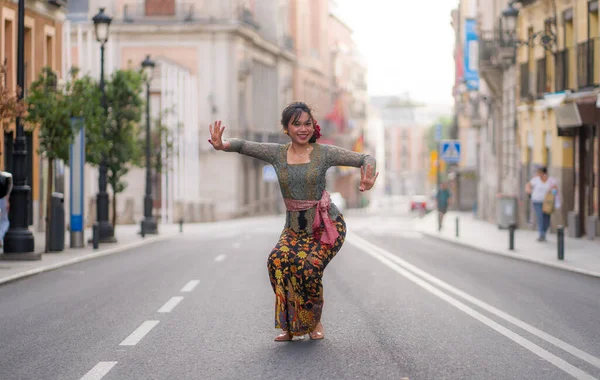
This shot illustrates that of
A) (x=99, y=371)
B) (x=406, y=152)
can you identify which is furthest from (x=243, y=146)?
(x=406, y=152)

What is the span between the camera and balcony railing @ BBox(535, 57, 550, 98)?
3329 cm

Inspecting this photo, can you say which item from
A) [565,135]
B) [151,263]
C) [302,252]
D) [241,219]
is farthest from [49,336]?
[241,219]

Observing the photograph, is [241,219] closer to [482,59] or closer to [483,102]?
[483,102]

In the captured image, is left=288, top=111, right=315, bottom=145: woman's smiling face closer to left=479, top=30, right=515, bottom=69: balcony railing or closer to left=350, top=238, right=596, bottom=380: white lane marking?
left=350, top=238, right=596, bottom=380: white lane marking

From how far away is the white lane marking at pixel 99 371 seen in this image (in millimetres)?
7258

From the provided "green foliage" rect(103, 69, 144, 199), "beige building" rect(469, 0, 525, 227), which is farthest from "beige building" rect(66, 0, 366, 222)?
"green foliage" rect(103, 69, 144, 199)

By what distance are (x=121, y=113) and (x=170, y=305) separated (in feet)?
57.5

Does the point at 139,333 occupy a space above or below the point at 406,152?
below

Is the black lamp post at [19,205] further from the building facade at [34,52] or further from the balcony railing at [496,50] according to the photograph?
the balcony railing at [496,50]

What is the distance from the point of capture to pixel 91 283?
15430 mm

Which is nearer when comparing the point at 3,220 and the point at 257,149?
the point at 257,149

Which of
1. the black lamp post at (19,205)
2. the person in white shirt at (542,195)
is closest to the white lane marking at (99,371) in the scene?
the black lamp post at (19,205)

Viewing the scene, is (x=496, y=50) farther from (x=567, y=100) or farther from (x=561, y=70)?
(x=567, y=100)

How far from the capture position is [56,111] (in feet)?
71.1
